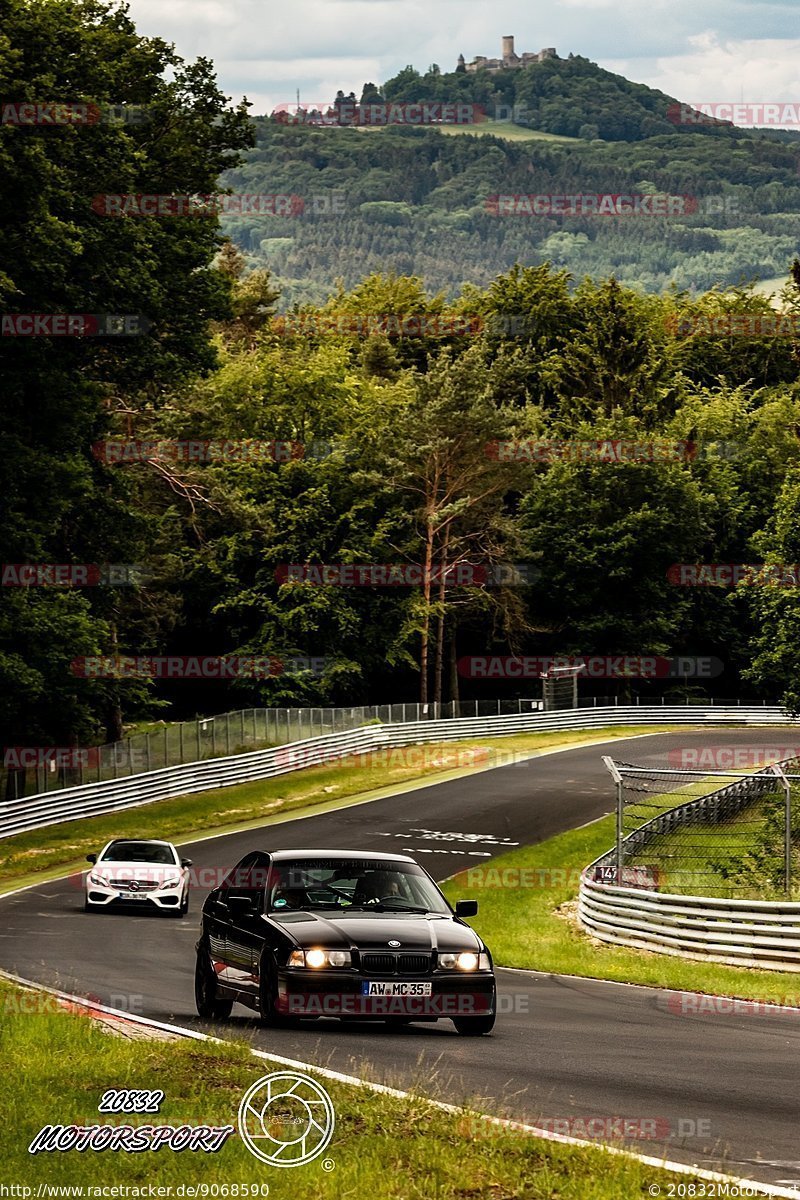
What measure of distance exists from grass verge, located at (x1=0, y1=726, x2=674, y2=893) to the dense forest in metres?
3.24

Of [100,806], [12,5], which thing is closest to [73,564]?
[100,806]

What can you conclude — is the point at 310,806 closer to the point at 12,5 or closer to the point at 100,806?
the point at 100,806

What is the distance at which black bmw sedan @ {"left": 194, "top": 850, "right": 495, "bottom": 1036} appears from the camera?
13203 mm

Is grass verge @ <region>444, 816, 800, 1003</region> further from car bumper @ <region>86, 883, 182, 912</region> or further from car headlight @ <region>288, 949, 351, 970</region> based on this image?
car headlight @ <region>288, 949, 351, 970</region>

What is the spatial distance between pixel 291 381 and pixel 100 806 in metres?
38.1

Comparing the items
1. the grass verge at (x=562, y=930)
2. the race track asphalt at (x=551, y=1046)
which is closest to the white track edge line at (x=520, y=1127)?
the race track asphalt at (x=551, y=1046)

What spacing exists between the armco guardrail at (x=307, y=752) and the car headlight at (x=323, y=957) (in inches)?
1152

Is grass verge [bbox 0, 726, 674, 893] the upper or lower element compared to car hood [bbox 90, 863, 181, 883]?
lower

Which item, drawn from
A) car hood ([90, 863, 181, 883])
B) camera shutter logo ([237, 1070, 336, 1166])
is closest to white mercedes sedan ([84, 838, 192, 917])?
car hood ([90, 863, 181, 883])

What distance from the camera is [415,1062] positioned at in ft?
39.1

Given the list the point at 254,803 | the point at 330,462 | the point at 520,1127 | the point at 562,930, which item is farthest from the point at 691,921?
the point at 330,462

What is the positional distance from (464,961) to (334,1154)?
196 inches

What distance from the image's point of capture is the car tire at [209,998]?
14.7 m

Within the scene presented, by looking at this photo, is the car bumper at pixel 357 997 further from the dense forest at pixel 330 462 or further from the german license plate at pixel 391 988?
the dense forest at pixel 330 462
